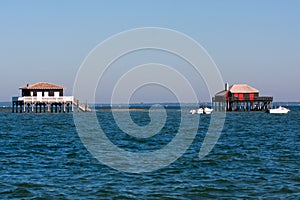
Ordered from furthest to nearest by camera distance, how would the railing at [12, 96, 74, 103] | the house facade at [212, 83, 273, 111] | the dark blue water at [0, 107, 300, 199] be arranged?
the house facade at [212, 83, 273, 111], the railing at [12, 96, 74, 103], the dark blue water at [0, 107, 300, 199]

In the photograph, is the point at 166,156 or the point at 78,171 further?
the point at 166,156

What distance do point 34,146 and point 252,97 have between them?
3265 inches

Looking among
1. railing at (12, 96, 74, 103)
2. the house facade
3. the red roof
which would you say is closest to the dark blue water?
railing at (12, 96, 74, 103)

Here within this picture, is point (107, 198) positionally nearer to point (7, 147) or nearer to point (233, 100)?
point (7, 147)

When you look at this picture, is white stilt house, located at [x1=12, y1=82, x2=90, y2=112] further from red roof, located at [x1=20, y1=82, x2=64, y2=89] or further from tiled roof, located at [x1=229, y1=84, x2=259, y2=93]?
tiled roof, located at [x1=229, y1=84, x2=259, y2=93]

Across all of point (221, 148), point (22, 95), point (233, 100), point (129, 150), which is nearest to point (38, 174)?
point (129, 150)

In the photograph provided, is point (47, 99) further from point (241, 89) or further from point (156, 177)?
point (156, 177)

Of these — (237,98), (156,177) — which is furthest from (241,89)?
(156,177)

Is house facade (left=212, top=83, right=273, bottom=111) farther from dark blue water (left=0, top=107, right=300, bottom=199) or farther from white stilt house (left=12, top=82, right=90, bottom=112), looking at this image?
dark blue water (left=0, top=107, right=300, bottom=199)

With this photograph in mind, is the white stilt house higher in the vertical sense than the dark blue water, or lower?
higher

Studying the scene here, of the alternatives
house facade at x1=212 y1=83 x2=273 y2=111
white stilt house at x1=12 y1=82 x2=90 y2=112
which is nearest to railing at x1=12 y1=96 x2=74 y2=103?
white stilt house at x1=12 y1=82 x2=90 y2=112

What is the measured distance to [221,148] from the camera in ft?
106

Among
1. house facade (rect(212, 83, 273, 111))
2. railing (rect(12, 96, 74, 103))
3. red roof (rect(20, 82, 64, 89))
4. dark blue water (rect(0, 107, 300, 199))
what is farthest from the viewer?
house facade (rect(212, 83, 273, 111))

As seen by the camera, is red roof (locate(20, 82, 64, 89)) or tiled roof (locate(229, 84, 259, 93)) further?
tiled roof (locate(229, 84, 259, 93))
